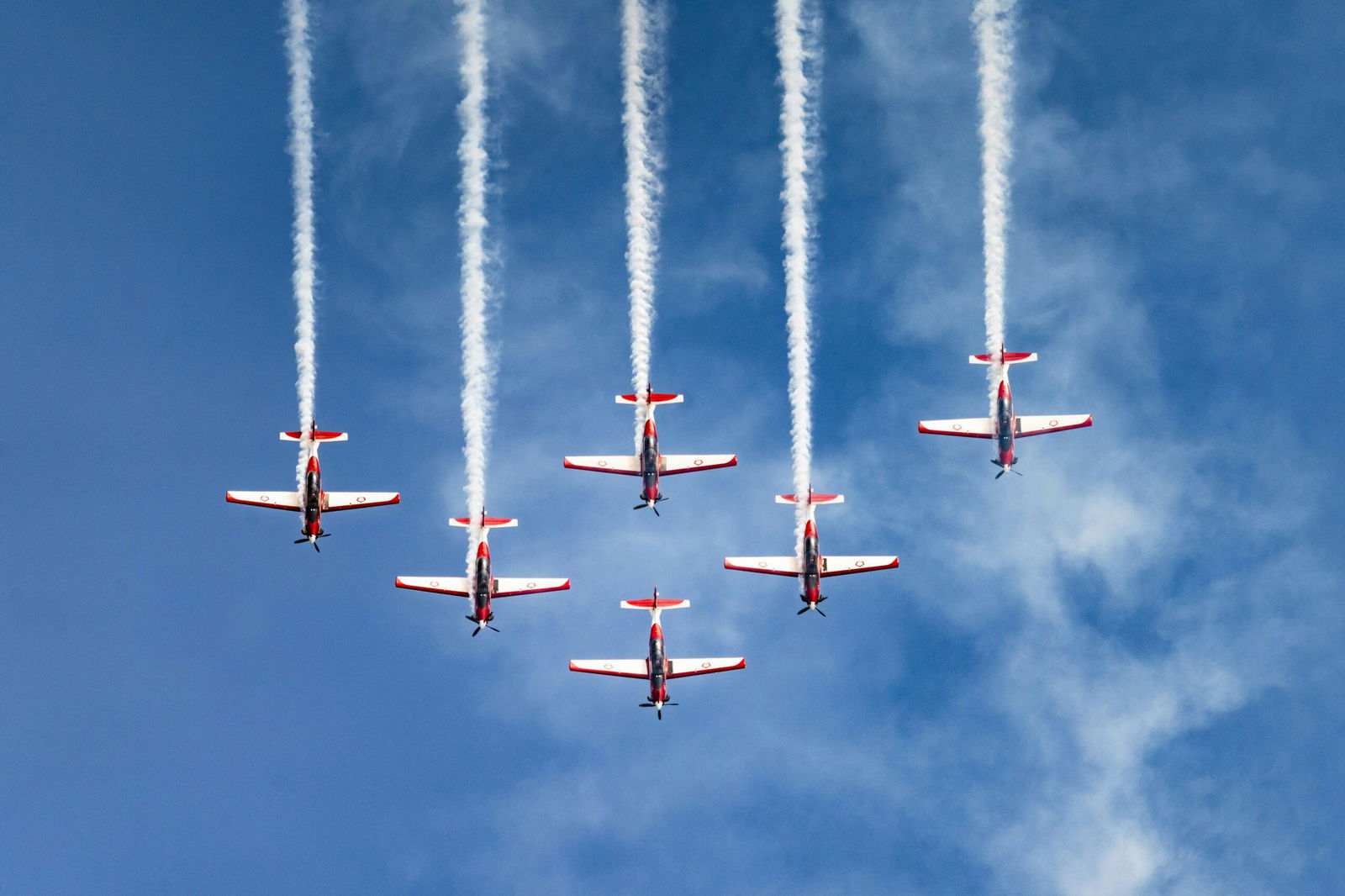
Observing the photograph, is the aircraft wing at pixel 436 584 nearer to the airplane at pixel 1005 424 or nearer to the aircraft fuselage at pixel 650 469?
the aircraft fuselage at pixel 650 469

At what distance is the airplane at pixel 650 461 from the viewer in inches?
2462

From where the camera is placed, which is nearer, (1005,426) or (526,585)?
(1005,426)

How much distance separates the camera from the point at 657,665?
67.0 m

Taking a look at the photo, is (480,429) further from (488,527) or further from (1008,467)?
(1008,467)

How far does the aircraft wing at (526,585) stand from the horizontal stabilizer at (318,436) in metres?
8.35

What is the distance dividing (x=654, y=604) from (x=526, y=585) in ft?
16.2

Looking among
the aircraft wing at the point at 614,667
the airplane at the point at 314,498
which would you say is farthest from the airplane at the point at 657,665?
the airplane at the point at 314,498

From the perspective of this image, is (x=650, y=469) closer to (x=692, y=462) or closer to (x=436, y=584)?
(x=692, y=462)

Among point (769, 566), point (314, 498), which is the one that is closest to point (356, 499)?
point (314, 498)

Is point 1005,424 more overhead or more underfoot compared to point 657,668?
more overhead

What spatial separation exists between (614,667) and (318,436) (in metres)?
15.4

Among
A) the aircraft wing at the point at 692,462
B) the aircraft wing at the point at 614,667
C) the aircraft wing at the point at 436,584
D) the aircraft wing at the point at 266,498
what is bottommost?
the aircraft wing at the point at 614,667

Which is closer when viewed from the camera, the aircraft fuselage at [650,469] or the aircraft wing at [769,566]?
the aircraft fuselage at [650,469]

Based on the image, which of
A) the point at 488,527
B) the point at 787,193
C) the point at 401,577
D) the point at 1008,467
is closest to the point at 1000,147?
the point at 787,193
